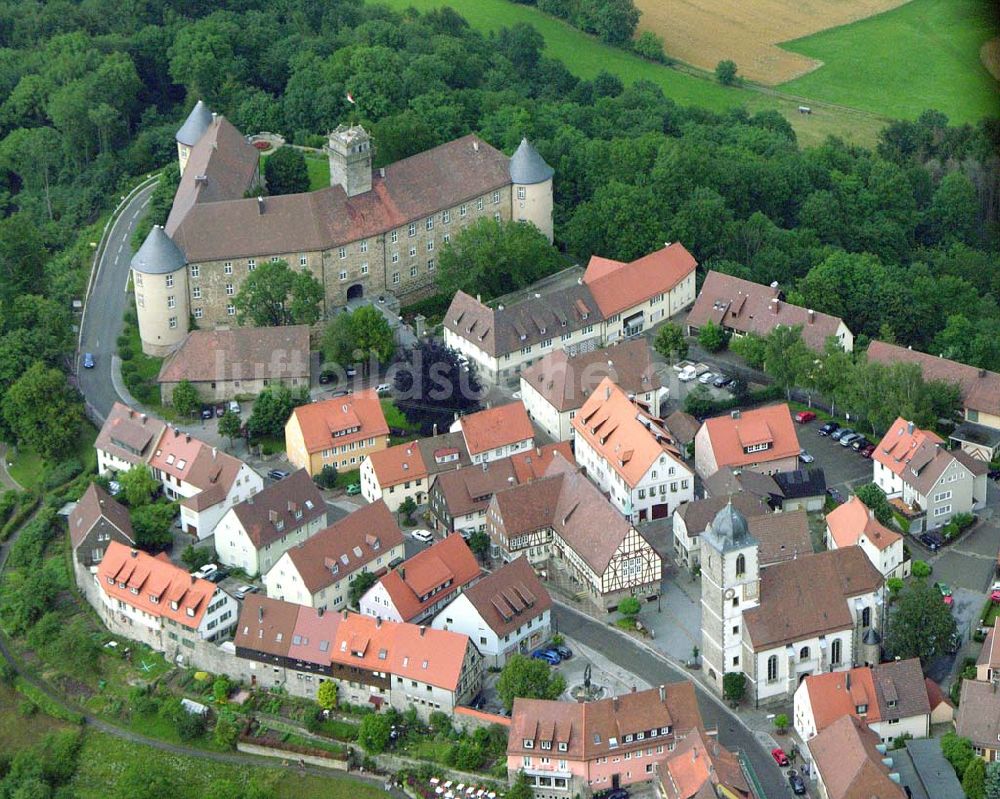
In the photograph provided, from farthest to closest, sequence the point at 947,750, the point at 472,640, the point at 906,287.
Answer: the point at 906,287, the point at 472,640, the point at 947,750

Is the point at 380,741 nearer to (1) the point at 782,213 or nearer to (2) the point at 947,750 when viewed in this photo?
(2) the point at 947,750

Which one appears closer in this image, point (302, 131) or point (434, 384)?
point (434, 384)

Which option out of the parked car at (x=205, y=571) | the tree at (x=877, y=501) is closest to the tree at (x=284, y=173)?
the parked car at (x=205, y=571)

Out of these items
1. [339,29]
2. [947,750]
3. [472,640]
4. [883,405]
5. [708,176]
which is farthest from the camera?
[339,29]

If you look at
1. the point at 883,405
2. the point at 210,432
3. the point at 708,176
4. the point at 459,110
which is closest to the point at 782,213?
the point at 708,176

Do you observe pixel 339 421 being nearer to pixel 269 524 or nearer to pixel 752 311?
pixel 269 524

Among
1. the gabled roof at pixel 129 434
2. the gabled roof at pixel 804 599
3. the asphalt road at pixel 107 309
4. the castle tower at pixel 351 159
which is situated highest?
the castle tower at pixel 351 159

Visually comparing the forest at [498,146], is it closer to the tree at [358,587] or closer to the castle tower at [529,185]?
the castle tower at [529,185]

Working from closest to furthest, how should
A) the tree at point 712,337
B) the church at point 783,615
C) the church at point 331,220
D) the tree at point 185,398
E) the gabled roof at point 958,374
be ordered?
1. the church at point 783,615
2. the gabled roof at point 958,374
3. the tree at point 185,398
4. the church at point 331,220
5. the tree at point 712,337
